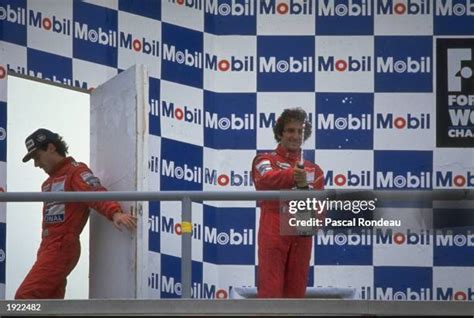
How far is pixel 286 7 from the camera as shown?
1135 centimetres

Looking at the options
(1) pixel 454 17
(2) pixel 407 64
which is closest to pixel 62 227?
(2) pixel 407 64

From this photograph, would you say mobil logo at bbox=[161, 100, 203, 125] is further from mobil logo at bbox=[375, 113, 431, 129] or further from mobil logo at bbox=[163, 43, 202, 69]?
mobil logo at bbox=[375, 113, 431, 129]

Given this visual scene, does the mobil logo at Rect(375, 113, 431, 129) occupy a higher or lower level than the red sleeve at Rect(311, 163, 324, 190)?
higher

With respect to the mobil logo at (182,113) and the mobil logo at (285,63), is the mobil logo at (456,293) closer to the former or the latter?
the mobil logo at (285,63)

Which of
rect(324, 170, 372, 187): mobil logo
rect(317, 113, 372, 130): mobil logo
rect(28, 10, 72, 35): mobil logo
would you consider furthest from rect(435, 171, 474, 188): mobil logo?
rect(28, 10, 72, 35): mobil logo

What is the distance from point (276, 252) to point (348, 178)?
115 cm

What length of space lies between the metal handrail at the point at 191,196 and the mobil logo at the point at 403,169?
3.51ft

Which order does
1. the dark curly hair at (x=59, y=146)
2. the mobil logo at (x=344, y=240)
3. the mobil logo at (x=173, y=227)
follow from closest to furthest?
the dark curly hair at (x=59, y=146) → the mobil logo at (x=344, y=240) → the mobil logo at (x=173, y=227)

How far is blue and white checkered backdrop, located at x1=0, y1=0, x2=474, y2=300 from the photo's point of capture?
36.7 ft

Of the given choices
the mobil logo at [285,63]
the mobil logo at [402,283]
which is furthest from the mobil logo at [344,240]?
the mobil logo at [285,63]

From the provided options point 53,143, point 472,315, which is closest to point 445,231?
point 472,315

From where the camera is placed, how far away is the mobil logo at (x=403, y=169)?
1118 centimetres

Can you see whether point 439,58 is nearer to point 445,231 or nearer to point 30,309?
point 445,231

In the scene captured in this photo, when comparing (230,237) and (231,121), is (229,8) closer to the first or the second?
(231,121)
